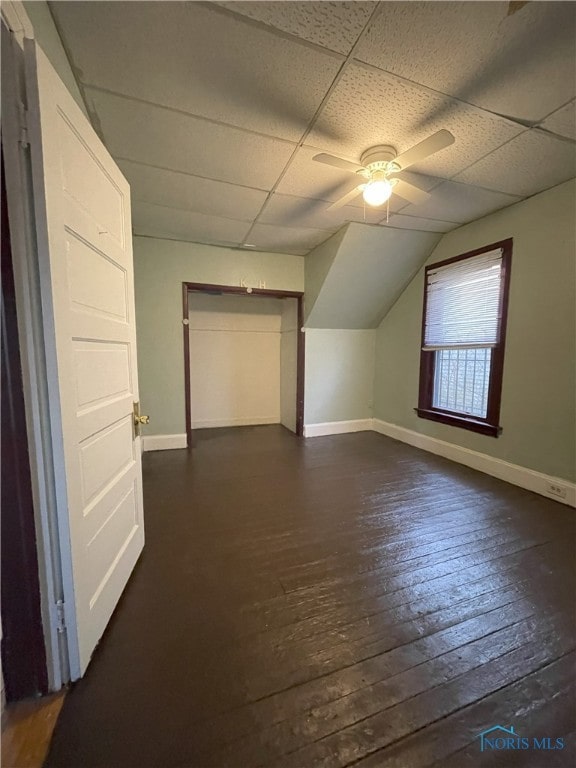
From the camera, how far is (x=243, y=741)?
975 millimetres

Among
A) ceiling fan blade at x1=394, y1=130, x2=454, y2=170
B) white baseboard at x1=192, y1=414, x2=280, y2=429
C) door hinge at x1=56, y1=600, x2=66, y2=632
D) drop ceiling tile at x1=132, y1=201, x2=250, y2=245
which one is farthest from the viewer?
white baseboard at x1=192, y1=414, x2=280, y2=429

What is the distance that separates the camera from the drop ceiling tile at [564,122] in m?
1.69

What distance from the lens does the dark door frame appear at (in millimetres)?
3844

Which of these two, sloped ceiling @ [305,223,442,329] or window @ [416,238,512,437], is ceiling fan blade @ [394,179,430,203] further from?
window @ [416,238,512,437]

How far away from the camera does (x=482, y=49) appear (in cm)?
134

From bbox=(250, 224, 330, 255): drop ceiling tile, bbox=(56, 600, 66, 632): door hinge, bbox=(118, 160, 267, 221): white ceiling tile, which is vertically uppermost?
bbox=(250, 224, 330, 255): drop ceiling tile

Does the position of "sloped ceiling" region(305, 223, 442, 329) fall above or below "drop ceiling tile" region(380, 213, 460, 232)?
below

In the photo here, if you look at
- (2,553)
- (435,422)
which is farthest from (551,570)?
(2,553)

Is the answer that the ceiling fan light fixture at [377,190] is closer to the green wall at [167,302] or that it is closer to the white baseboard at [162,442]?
the green wall at [167,302]

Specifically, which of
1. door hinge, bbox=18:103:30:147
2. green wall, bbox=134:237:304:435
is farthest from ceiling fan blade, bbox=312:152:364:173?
green wall, bbox=134:237:304:435

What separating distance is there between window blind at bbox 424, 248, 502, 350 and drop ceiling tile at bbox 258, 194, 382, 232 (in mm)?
1129

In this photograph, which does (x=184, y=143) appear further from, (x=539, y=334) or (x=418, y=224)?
(x=539, y=334)

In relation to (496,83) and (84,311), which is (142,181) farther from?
(496,83)

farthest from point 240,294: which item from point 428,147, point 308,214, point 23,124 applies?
point 23,124
